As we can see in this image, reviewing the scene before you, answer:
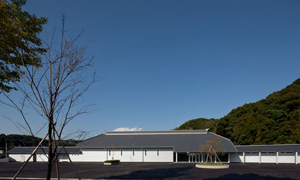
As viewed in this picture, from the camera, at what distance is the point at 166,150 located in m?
33.7

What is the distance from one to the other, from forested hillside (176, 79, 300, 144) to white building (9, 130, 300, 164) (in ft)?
27.8

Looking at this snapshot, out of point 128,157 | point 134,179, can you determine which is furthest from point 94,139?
point 134,179

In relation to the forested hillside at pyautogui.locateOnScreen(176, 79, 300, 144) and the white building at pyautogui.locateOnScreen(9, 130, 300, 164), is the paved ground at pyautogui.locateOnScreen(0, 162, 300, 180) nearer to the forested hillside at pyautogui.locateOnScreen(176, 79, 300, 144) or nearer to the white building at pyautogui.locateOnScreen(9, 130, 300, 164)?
the white building at pyautogui.locateOnScreen(9, 130, 300, 164)

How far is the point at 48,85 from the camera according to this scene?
19.3 ft

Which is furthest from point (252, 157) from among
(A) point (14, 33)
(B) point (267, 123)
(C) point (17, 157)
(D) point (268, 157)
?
(C) point (17, 157)

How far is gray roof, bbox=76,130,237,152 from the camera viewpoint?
109 feet

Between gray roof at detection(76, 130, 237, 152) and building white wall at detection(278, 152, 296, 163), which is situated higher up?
gray roof at detection(76, 130, 237, 152)

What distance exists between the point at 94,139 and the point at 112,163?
10.5m

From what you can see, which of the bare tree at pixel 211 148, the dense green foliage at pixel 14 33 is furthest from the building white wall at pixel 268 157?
the dense green foliage at pixel 14 33

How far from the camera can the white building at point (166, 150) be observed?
3136 cm

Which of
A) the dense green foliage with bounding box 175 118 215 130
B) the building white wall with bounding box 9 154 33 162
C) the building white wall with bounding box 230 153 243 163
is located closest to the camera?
the building white wall with bounding box 230 153 243 163

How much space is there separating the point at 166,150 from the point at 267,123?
21048 mm

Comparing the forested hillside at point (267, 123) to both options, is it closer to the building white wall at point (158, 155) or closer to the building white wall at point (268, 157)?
the building white wall at point (268, 157)

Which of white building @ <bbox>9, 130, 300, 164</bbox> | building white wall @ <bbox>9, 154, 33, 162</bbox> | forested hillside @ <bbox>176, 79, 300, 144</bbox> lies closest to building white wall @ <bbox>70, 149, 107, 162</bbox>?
white building @ <bbox>9, 130, 300, 164</bbox>
